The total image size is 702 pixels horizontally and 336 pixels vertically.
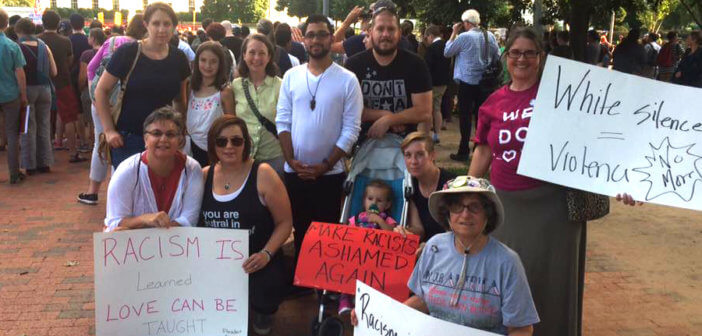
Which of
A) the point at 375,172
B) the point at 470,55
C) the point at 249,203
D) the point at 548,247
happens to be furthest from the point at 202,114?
the point at 470,55

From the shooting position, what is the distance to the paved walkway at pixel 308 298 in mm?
4348

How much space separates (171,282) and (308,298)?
1.33 meters

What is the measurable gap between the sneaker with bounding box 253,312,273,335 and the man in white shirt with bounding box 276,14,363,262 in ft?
2.75

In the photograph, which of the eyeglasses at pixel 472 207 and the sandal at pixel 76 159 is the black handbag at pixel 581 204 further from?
the sandal at pixel 76 159

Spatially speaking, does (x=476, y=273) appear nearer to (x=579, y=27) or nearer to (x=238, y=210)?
(x=238, y=210)

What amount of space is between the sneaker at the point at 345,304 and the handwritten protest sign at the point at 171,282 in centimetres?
59

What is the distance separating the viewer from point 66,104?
9.00m

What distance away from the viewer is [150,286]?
363 cm

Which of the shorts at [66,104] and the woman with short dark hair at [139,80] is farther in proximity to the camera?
the shorts at [66,104]

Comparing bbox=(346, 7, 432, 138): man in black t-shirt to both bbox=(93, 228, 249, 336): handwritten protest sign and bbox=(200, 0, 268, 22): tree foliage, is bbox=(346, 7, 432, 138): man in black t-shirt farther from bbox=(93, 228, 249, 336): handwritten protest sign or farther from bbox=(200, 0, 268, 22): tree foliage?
bbox=(200, 0, 268, 22): tree foliage

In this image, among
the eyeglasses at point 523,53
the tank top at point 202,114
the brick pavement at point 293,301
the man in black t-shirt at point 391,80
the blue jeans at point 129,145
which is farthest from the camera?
the tank top at point 202,114

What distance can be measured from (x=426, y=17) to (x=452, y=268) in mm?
15464

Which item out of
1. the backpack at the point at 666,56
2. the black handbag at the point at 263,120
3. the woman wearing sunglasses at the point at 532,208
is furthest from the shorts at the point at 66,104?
the backpack at the point at 666,56

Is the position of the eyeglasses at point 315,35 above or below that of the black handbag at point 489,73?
above
